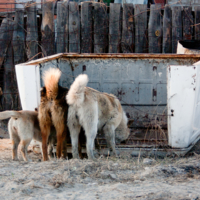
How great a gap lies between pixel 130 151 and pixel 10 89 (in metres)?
3.71

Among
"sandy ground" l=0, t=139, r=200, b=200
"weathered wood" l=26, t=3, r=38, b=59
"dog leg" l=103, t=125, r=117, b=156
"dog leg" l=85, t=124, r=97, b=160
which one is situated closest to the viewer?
"sandy ground" l=0, t=139, r=200, b=200

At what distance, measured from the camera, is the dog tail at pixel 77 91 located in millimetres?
4199

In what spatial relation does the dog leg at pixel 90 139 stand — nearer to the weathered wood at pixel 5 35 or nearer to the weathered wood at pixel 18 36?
the weathered wood at pixel 18 36

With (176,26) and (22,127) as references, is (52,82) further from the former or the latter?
(176,26)

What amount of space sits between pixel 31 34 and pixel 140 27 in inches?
104

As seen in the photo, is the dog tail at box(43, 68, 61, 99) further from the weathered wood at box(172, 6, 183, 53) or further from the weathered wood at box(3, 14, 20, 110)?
the weathered wood at box(172, 6, 183, 53)

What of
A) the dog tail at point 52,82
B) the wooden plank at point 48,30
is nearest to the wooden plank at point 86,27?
the wooden plank at point 48,30

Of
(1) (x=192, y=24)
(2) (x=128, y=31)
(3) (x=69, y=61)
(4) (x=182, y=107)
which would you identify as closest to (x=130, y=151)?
(4) (x=182, y=107)

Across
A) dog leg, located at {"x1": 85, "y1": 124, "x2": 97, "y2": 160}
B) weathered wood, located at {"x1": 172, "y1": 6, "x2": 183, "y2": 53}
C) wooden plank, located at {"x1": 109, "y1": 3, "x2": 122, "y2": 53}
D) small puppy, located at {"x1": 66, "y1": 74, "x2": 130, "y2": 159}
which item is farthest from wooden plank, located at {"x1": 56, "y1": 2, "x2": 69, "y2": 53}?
dog leg, located at {"x1": 85, "y1": 124, "x2": 97, "y2": 160}

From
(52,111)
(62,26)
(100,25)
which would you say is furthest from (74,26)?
(52,111)

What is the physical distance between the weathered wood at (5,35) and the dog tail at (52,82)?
325cm

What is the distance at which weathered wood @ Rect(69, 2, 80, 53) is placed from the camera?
7246 mm

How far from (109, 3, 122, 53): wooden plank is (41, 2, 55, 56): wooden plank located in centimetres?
140

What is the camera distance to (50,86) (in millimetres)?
4438
